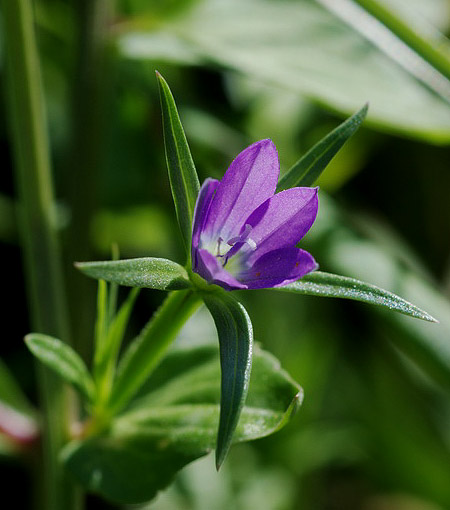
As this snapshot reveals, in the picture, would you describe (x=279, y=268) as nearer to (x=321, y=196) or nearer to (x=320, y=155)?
(x=320, y=155)

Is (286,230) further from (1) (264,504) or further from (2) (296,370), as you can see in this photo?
(1) (264,504)

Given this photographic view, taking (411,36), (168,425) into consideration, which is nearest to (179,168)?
(168,425)

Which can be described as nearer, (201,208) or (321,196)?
(201,208)

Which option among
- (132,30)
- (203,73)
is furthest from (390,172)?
(132,30)

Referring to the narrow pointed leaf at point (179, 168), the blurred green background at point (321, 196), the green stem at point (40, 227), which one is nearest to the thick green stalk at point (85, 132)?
the blurred green background at point (321, 196)

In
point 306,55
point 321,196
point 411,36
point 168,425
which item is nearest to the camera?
point 168,425

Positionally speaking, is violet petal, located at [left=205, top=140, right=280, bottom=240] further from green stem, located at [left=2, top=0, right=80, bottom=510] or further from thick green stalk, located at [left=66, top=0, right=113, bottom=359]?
thick green stalk, located at [left=66, top=0, right=113, bottom=359]
